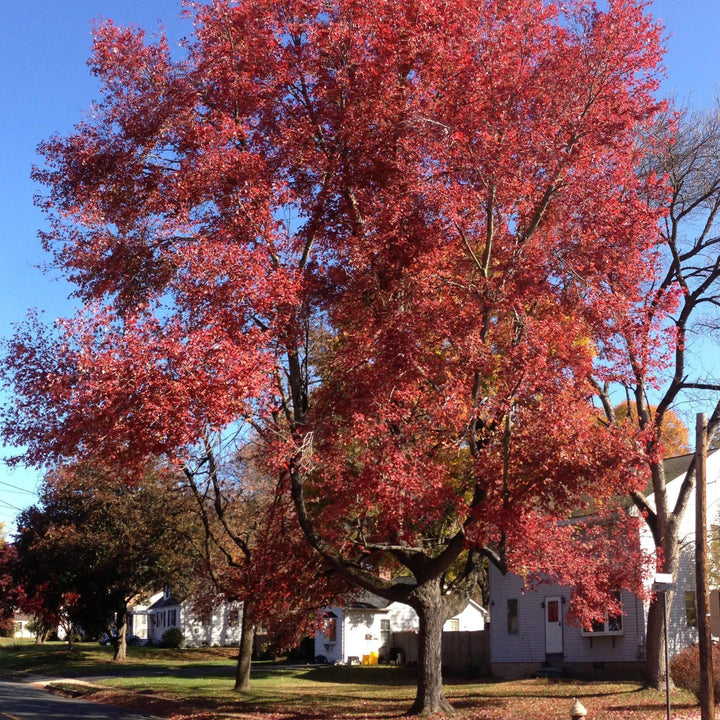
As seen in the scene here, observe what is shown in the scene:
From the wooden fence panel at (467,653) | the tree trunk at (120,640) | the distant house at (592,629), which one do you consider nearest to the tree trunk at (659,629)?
the distant house at (592,629)

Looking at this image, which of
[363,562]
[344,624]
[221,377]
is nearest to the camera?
[221,377]

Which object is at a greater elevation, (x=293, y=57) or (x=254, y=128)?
(x=293, y=57)

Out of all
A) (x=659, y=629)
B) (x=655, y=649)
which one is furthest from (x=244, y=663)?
(x=659, y=629)

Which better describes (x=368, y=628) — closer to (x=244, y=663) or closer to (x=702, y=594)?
(x=244, y=663)

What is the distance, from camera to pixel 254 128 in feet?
60.2

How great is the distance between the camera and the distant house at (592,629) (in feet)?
94.1

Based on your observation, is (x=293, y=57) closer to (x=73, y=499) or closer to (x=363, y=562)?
(x=363, y=562)

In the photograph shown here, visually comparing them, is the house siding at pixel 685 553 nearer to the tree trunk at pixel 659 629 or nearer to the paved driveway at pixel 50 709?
the tree trunk at pixel 659 629

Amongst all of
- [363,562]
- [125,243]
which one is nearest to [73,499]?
[363,562]

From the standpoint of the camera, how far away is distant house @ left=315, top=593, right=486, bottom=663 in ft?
146

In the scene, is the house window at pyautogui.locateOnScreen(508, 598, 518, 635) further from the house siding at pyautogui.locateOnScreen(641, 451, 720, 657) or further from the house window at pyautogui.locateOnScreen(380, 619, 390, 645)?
the house window at pyautogui.locateOnScreen(380, 619, 390, 645)

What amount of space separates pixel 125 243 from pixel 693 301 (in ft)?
55.5

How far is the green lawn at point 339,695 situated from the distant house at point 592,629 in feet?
5.54

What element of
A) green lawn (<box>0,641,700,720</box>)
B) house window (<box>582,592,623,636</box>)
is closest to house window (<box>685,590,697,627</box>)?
house window (<box>582,592,623,636</box>)
